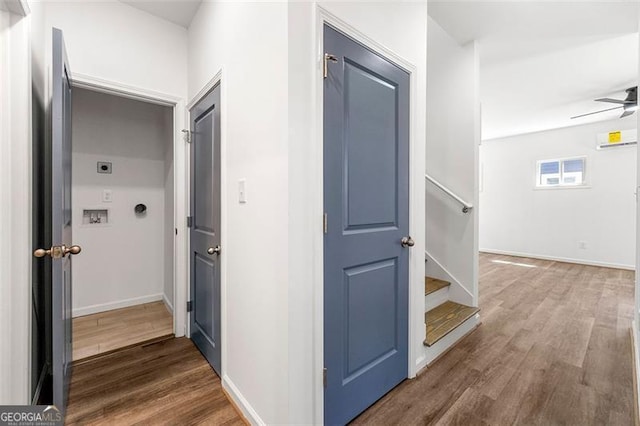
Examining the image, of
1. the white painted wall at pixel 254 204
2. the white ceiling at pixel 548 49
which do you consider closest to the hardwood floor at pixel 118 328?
the white painted wall at pixel 254 204

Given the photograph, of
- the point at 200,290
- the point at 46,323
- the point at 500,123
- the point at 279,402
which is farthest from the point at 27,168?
the point at 500,123

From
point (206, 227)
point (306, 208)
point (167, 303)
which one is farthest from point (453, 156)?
point (167, 303)

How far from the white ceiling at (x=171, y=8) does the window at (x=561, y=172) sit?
6.59 meters

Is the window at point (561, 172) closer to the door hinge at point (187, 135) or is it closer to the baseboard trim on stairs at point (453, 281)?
the baseboard trim on stairs at point (453, 281)

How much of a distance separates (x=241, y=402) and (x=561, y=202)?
6.62m

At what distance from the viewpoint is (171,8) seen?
7.09 ft

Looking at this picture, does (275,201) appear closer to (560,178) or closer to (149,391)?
(149,391)

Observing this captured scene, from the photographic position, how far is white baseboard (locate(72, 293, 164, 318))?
2.76 m

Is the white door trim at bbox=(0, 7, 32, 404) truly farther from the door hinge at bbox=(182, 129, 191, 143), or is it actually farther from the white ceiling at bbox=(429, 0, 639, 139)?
the white ceiling at bbox=(429, 0, 639, 139)

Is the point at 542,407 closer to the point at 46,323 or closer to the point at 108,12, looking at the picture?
the point at 46,323

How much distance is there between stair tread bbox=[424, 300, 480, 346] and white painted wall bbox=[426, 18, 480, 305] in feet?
0.47

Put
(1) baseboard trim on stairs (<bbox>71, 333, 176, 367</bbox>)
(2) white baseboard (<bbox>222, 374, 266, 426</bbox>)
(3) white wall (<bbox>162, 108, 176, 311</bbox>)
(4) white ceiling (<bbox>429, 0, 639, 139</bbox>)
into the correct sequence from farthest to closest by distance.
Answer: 1. (3) white wall (<bbox>162, 108, 176, 311</bbox>)
2. (4) white ceiling (<bbox>429, 0, 639, 139</bbox>)
3. (1) baseboard trim on stairs (<bbox>71, 333, 176, 367</bbox>)
4. (2) white baseboard (<bbox>222, 374, 266, 426</bbox>)

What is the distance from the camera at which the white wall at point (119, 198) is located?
9.11 ft

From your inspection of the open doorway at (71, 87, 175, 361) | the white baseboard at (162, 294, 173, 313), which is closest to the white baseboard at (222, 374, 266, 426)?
the open doorway at (71, 87, 175, 361)
